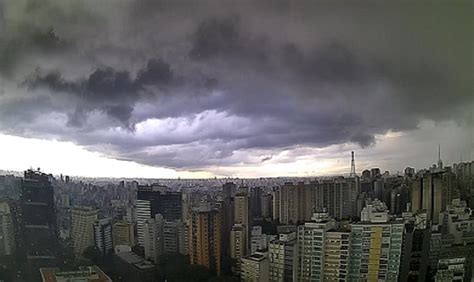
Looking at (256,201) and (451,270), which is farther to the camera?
(451,270)

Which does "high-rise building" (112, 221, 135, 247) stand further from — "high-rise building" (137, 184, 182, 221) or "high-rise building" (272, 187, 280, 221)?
"high-rise building" (272, 187, 280, 221)

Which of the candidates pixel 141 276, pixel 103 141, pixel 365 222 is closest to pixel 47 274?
pixel 141 276

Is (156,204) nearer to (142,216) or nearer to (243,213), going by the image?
(142,216)

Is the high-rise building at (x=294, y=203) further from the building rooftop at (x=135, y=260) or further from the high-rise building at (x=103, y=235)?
the high-rise building at (x=103, y=235)

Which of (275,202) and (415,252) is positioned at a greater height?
(275,202)

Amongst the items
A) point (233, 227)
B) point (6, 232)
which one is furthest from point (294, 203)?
point (6, 232)

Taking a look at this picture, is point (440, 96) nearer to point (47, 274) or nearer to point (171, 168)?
point (171, 168)
